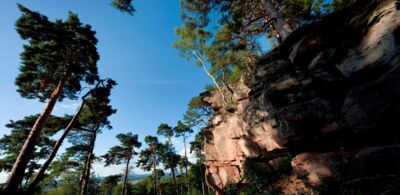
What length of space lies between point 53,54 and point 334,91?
571 inches

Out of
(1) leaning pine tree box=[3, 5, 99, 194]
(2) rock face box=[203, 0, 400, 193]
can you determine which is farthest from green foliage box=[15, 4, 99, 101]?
(2) rock face box=[203, 0, 400, 193]

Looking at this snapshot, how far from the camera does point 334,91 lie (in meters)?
7.73

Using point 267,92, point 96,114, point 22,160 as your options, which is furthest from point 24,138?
point 267,92

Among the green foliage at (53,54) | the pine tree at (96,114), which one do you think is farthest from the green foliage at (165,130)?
the green foliage at (53,54)

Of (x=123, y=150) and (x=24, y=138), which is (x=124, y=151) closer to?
(x=123, y=150)

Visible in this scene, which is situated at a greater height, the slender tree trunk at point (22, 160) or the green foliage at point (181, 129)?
the green foliage at point (181, 129)

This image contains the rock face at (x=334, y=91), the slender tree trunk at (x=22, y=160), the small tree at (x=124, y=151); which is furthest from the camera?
the small tree at (x=124, y=151)

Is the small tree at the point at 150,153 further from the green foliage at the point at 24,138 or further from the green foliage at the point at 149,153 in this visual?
the green foliage at the point at 24,138

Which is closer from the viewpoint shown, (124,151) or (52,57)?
(52,57)

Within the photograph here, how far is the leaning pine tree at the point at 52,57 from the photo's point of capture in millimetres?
9617

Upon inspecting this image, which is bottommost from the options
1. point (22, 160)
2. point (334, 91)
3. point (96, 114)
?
point (22, 160)

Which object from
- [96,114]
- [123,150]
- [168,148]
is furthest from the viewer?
[168,148]

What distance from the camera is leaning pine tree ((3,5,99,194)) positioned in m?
9.62

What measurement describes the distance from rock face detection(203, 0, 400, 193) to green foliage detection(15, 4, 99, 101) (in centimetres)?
1119
